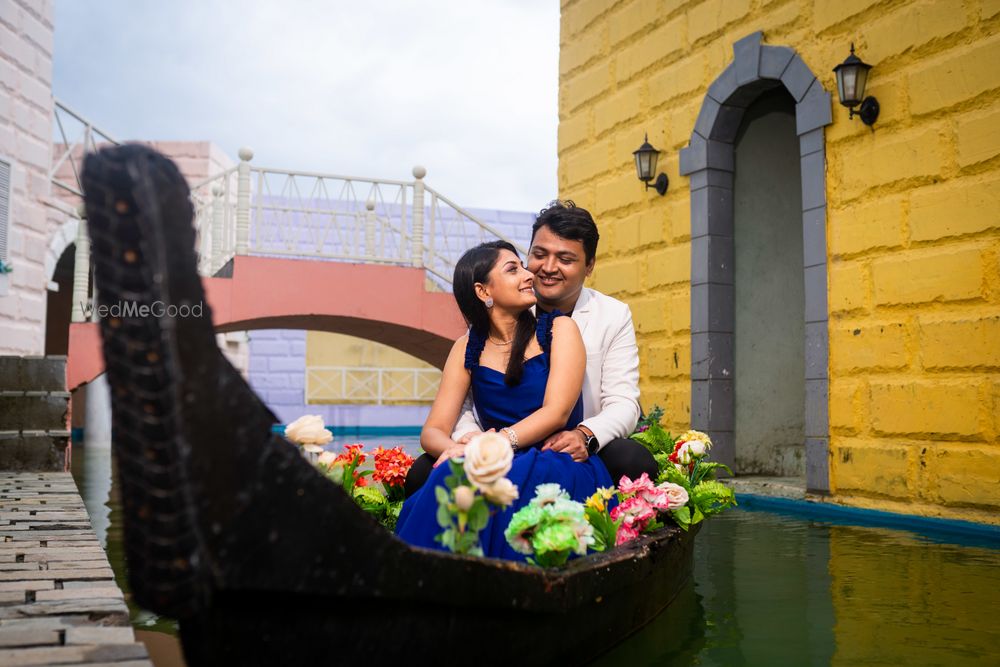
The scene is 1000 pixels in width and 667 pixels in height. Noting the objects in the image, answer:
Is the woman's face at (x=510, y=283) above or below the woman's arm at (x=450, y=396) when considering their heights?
above

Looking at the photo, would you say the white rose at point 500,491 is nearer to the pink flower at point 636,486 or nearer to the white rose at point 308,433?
the white rose at point 308,433

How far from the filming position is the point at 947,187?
17.0ft

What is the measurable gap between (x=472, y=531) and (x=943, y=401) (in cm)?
402

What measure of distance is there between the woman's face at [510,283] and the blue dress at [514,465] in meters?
0.16

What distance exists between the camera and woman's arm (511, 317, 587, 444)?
9.77ft

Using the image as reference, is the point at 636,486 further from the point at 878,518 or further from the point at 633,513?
the point at 878,518

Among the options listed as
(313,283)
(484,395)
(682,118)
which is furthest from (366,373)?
(484,395)

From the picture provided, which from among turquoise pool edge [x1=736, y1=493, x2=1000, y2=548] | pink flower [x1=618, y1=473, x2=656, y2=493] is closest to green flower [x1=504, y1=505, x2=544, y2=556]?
pink flower [x1=618, y1=473, x2=656, y2=493]

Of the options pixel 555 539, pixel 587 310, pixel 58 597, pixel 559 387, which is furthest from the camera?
pixel 587 310

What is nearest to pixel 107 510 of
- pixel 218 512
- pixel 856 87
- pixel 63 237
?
pixel 218 512

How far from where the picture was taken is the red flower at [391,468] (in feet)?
11.2

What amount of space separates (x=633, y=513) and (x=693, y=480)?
0.84 meters

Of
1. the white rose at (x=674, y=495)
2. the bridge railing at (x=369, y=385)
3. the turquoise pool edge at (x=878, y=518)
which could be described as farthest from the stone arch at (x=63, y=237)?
the white rose at (x=674, y=495)

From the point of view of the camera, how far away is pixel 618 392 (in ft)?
11.6
